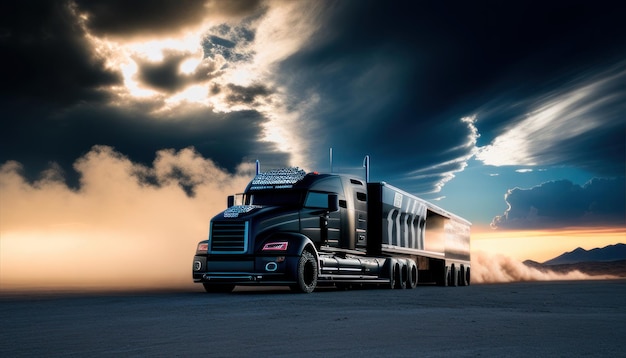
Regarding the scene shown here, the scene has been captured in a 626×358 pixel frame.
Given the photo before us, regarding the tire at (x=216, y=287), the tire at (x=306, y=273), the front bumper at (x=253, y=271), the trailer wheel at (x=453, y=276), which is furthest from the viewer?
the trailer wheel at (x=453, y=276)

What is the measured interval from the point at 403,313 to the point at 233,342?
16.9 ft

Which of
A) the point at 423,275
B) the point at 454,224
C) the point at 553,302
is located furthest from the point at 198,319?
the point at 454,224

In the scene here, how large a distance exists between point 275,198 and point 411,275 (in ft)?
29.0

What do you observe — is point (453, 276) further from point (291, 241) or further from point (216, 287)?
point (291, 241)

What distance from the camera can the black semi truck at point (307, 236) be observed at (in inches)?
779

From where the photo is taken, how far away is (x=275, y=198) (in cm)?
2159

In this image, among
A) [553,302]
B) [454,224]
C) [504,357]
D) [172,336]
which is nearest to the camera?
[504,357]

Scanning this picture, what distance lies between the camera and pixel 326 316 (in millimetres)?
12492

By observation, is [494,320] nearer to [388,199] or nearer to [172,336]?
[172,336]

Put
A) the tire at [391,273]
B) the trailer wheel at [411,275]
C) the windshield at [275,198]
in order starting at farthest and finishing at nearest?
the trailer wheel at [411,275], the tire at [391,273], the windshield at [275,198]

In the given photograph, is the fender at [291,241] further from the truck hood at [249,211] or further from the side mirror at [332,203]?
the side mirror at [332,203]

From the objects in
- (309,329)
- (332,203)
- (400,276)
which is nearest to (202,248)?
(332,203)

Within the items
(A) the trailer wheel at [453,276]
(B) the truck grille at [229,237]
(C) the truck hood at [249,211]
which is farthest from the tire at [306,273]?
(A) the trailer wheel at [453,276]

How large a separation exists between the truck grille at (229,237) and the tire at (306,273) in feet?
5.35
